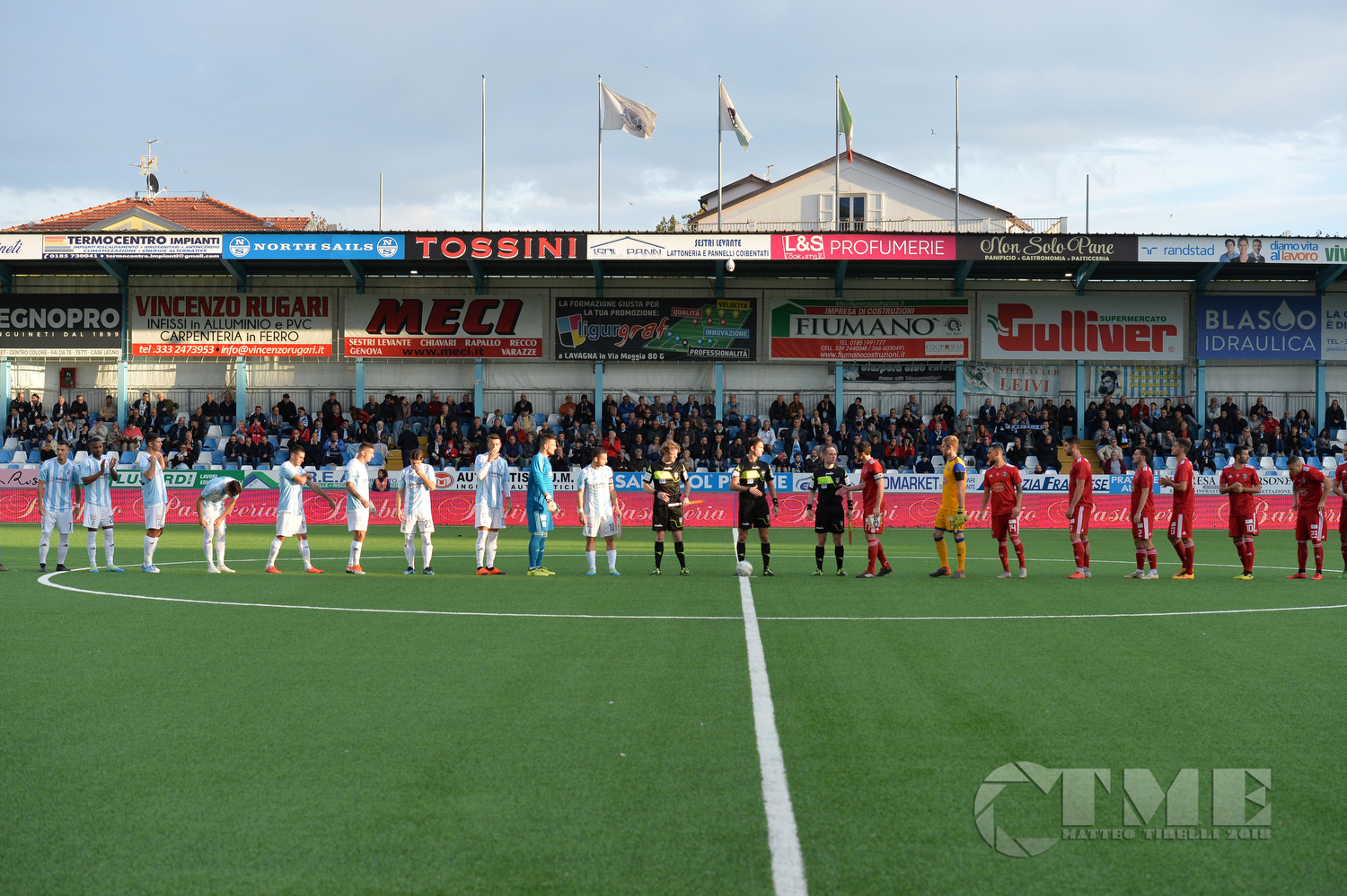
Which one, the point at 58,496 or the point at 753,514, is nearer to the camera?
the point at 753,514

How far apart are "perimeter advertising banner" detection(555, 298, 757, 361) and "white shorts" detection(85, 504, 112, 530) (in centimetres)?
2285

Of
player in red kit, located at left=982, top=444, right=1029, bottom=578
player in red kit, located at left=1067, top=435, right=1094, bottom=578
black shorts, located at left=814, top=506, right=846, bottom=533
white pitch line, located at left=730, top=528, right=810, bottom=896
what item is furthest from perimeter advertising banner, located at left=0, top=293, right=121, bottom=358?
white pitch line, located at left=730, top=528, right=810, bottom=896

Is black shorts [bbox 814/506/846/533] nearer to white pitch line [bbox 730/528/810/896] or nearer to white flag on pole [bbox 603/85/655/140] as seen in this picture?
white pitch line [bbox 730/528/810/896]

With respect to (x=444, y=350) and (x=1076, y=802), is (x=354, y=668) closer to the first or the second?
(x=1076, y=802)

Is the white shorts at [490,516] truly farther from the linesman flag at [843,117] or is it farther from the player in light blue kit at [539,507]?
the linesman flag at [843,117]

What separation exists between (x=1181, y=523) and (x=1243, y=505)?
3.62ft

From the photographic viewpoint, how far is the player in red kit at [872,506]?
13922 millimetres

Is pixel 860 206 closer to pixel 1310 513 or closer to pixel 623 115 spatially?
pixel 623 115

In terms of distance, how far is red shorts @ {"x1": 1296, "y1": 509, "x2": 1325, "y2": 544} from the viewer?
1409cm

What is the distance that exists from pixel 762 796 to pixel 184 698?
404 centimetres

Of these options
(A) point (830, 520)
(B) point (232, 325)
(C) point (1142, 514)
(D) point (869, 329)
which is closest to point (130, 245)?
(B) point (232, 325)

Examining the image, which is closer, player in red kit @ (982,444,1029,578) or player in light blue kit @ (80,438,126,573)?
player in red kit @ (982,444,1029,578)

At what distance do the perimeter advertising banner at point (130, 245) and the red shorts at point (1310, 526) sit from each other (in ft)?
105

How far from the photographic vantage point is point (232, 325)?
3669 centimetres
